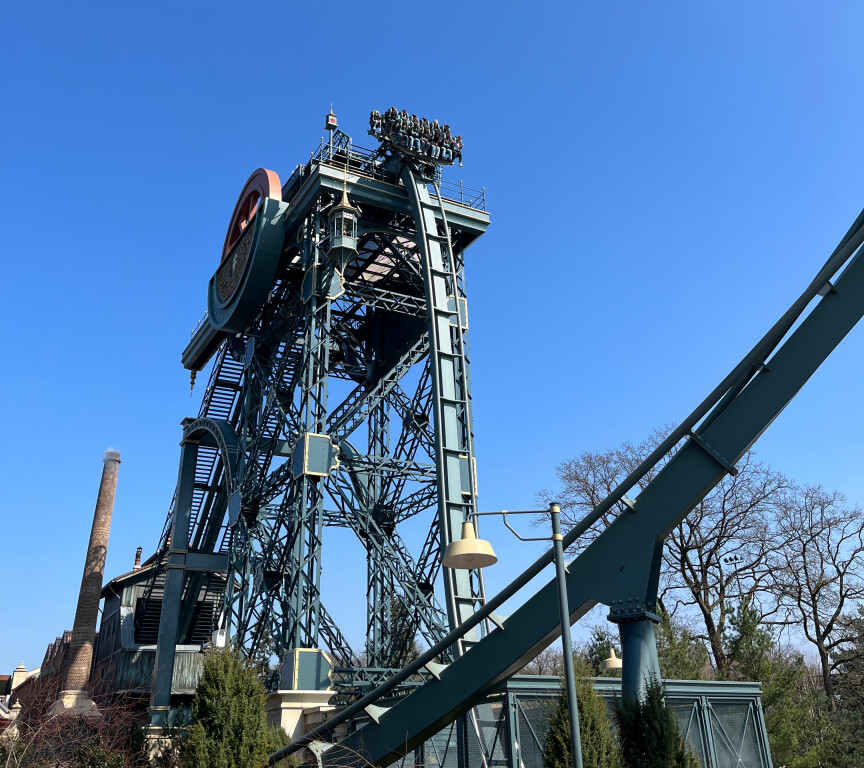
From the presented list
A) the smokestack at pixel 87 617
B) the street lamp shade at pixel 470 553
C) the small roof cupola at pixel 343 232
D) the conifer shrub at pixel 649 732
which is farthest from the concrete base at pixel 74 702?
the conifer shrub at pixel 649 732

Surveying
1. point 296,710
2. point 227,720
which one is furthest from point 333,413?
point 227,720

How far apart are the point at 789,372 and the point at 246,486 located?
73.9ft

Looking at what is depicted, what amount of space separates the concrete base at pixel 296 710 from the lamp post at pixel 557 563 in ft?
38.7

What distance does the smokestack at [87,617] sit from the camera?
34.7m

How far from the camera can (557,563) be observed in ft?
26.3

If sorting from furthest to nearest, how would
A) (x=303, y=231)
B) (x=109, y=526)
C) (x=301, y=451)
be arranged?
(x=109, y=526) < (x=303, y=231) < (x=301, y=451)

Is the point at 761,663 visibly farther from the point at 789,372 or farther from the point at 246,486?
the point at 789,372

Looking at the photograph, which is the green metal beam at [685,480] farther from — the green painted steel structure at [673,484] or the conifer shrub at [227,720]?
the conifer shrub at [227,720]

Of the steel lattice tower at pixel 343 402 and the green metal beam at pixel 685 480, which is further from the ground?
the steel lattice tower at pixel 343 402

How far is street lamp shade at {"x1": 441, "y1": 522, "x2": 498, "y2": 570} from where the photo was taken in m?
9.04

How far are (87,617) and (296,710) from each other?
23342 mm

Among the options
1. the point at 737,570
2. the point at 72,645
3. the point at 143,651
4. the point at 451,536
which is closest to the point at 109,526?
the point at 72,645

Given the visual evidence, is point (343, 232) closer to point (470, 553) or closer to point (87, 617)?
point (470, 553)

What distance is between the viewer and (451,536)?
21219 millimetres
